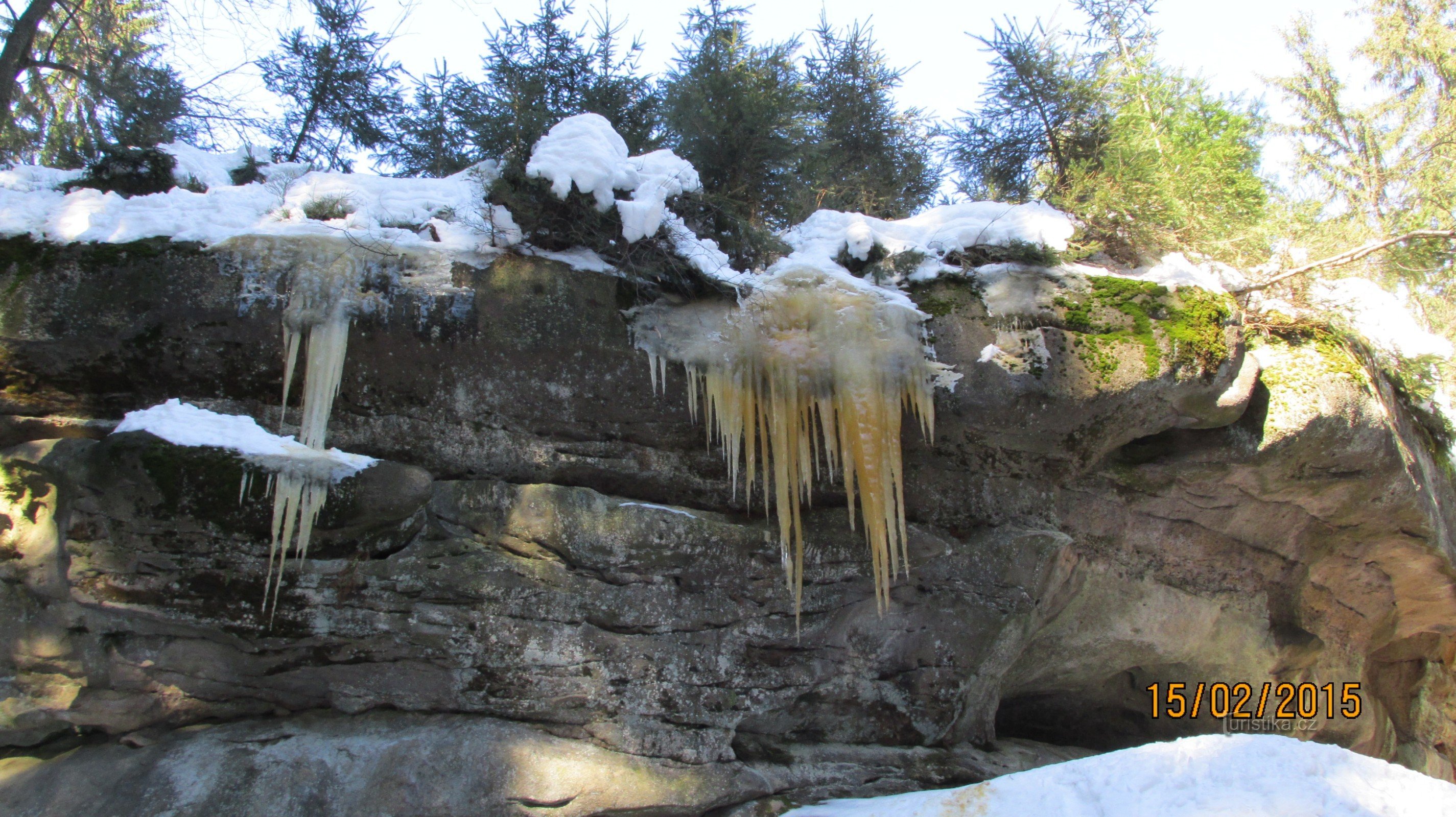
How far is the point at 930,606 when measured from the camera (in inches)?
277

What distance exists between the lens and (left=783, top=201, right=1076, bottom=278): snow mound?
24.4 feet

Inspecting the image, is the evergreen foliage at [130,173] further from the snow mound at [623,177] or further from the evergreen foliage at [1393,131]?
the evergreen foliage at [1393,131]

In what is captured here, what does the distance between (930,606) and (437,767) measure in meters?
4.07

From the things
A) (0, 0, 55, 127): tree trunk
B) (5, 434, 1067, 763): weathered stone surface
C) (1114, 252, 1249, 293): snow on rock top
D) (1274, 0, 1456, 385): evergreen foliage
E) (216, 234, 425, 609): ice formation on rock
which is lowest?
(5, 434, 1067, 763): weathered stone surface

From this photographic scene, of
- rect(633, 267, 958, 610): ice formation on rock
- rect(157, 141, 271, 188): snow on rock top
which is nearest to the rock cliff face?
rect(633, 267, 958, 610): ice formation on rock

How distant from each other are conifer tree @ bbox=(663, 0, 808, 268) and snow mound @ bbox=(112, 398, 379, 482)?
4639 mm

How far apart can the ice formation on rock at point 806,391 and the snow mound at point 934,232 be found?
0.79 meters

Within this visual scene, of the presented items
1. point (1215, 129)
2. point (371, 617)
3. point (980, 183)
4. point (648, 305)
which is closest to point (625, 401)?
point (648, 305)

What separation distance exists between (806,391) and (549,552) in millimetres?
2369

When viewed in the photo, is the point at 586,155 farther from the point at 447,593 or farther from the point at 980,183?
the point at 980,183

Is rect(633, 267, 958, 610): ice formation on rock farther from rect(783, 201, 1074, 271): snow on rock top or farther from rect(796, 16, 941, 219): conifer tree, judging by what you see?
rect(796, 16, 941, 219): conifer tree

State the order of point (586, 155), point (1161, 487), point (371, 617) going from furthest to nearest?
point (1161, 487) → point (586, 155) → point (371, 617)
